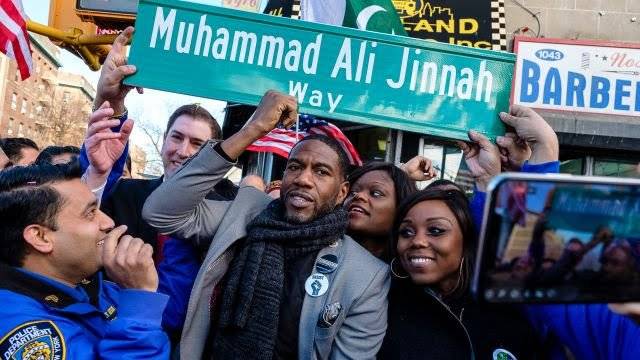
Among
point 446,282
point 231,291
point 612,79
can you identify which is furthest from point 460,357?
point 612,79

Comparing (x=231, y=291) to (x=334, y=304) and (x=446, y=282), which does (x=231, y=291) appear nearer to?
(x=334, y=304)

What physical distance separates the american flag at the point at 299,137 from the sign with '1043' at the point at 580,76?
2.90 meters

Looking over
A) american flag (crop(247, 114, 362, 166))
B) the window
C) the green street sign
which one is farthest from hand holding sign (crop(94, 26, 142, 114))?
the window

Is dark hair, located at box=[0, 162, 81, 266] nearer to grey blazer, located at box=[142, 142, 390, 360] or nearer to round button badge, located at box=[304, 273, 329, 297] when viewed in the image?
grey blazer, located at box=[142, 142, 390, 360]

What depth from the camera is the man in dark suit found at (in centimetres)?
241

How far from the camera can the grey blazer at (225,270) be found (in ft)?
6.48

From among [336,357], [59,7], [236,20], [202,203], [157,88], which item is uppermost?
[59,7]

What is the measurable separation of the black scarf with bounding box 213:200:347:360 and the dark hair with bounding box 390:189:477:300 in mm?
267

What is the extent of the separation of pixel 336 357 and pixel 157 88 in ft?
4.52

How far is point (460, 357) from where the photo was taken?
1973mm

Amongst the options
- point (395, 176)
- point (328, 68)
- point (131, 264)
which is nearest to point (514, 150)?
point (395, 176)

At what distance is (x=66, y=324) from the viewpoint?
5.31ft

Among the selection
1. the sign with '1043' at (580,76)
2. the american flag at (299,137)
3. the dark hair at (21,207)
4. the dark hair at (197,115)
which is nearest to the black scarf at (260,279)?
the dark hair at (21,207)

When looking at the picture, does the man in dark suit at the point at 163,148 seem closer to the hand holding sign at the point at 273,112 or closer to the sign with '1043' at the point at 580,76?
the hand holding sign at the point at 273,112
